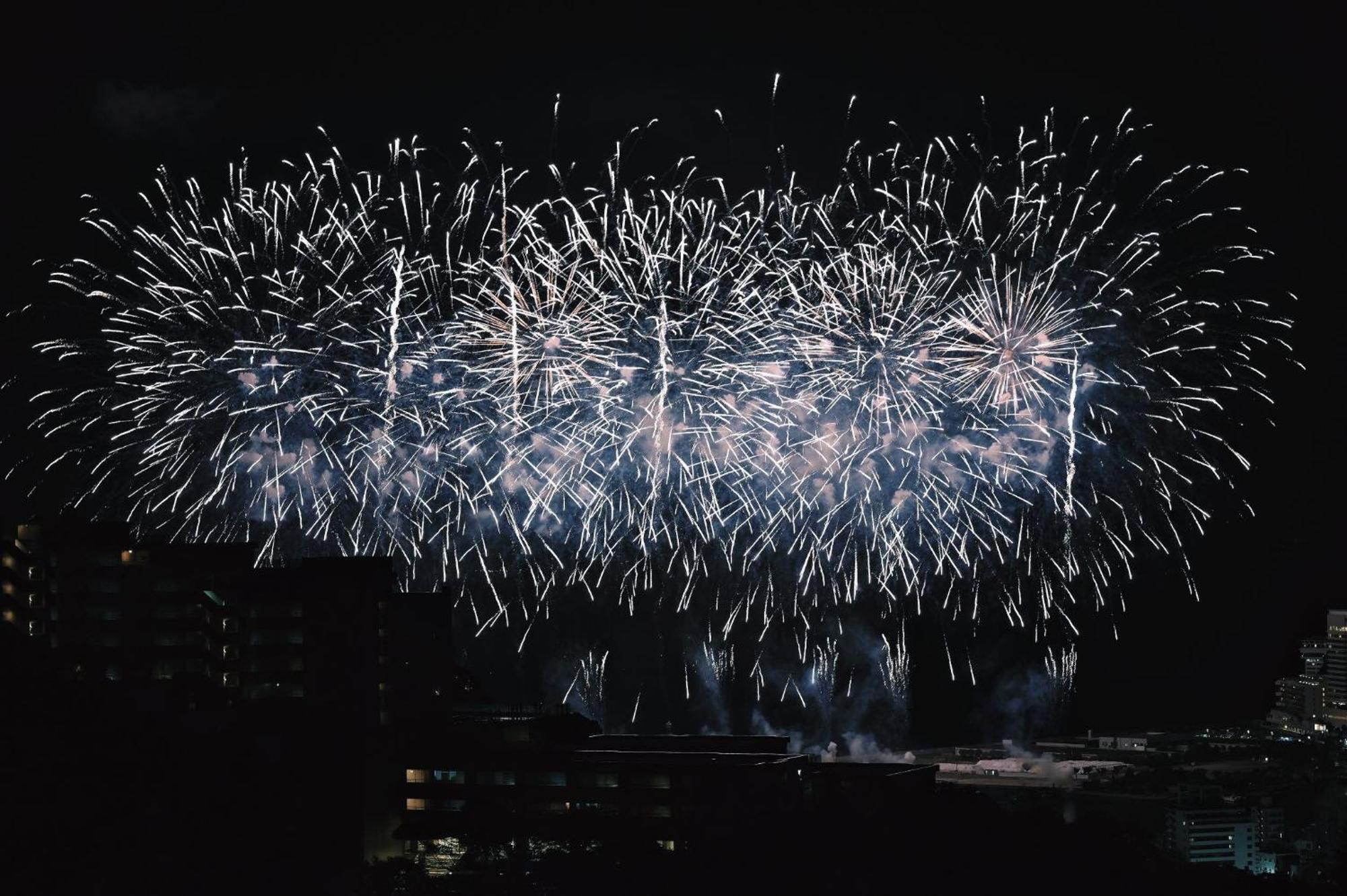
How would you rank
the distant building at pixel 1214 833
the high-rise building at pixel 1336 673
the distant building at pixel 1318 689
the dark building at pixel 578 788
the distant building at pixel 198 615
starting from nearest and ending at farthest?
the dark building at pixel 578 788 → the distant building at pixel 198 615 → the distant building at pixel 1214 833 → the distant building at pixel 1318 689 → the high-rise building at pixel 1336 673

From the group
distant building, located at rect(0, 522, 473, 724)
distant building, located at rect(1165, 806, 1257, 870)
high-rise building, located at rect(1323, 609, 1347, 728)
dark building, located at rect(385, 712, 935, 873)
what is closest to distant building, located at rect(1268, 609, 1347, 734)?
high-rise building, located at rect(1323, 609, 1347, 728)

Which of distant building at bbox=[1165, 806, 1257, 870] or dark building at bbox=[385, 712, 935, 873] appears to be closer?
dark building at bbox=[385, 712, 935, 873]

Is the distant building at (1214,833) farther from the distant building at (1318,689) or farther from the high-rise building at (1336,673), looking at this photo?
the high-rise building at (1336,673)

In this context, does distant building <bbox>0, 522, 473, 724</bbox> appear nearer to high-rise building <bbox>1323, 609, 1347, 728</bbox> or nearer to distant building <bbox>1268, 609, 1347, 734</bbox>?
distant building <bbox>1268, 609, 1347, 734</bbox>

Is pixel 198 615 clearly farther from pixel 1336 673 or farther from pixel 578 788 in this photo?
pixel 1336 673

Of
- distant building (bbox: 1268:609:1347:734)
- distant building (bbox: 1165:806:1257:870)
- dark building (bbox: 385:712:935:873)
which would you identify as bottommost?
distant building (bbox: 1165:806:1257:870)

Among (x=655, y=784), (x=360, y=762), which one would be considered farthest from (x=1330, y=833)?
(x=360, y=762)

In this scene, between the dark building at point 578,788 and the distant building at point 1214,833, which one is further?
the distant building at point 1214,833

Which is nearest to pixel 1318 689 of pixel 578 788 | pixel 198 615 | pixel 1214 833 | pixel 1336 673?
pixel 1336 673

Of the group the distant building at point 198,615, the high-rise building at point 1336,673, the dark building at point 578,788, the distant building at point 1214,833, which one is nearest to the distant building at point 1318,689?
the high-rise building at point 1336,673

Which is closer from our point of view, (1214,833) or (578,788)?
(578,788)

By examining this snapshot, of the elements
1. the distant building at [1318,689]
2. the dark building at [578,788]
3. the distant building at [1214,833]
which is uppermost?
the distant building at [1318,689]
